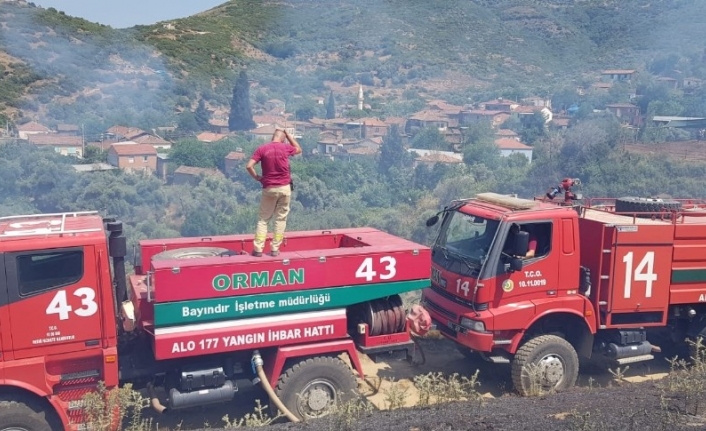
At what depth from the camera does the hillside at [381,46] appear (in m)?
79.5

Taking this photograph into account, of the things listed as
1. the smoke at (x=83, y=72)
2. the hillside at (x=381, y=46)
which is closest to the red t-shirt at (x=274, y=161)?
the smoke at (x=83, y=72)

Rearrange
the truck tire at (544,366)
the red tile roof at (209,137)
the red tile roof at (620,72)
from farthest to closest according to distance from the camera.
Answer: the red tile roof at (620,72), the red tile roof at (209,137), the truck tire at (544,366)

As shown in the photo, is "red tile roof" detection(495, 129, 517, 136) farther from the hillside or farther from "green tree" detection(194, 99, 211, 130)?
"green tree" detection(194, 99, 211, 130)

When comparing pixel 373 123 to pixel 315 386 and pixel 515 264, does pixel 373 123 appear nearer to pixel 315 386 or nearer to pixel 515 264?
pixel 515 264

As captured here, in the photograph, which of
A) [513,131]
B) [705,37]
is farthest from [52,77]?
[705,37]

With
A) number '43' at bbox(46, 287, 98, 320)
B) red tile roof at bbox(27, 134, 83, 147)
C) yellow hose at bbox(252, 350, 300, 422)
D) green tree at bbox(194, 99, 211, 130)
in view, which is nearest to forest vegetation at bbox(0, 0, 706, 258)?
green tree at bbox(194, 99, 211, 130)

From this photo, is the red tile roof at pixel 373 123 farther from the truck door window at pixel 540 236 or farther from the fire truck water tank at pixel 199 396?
the fire truck water tank at pixel 199 396

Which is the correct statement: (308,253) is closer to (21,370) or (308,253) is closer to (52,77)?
(21,370)

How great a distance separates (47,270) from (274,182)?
2.46 meters

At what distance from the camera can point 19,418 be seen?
19.9 feet

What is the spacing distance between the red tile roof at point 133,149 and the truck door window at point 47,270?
2015 inches

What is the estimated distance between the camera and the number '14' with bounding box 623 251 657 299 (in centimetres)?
832

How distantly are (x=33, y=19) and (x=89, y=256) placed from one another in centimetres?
7381

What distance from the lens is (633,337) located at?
861cm
